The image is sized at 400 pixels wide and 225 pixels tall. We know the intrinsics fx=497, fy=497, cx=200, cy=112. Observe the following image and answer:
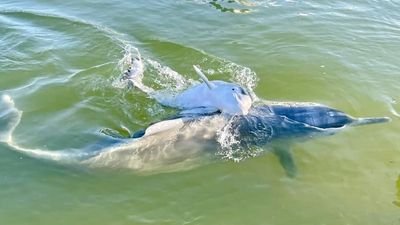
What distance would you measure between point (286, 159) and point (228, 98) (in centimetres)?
127

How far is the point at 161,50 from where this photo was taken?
10.7 m

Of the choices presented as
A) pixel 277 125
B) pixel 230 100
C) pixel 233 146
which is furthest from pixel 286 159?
pixel 230 100

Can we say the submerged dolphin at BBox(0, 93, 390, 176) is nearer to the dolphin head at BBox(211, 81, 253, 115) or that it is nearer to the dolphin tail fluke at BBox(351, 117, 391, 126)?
the dolphin tail fluke at BBox(351, 117, 391, 126)

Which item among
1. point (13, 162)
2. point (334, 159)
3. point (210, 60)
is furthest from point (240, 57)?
point (13, 162)

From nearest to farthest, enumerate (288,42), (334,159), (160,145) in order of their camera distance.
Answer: (160,145) → (334,159) → (288,42)

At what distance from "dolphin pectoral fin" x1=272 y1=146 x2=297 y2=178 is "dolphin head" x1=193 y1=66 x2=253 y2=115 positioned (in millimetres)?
782

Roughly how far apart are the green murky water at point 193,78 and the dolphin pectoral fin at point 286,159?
0.10 metres

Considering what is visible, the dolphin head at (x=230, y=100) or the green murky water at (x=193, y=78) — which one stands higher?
the dolphin head at (x=230, y=100)

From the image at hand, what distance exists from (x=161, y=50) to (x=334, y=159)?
4.69m

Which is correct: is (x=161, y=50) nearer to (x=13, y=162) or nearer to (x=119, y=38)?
(x=119, y=38)

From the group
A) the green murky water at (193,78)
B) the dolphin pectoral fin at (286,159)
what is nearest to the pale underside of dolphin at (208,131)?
the dolphin pectoral fin at (286,159)

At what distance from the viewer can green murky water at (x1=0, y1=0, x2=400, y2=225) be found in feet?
21.9

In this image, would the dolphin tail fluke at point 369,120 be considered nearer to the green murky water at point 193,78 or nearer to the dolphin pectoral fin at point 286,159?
the green murky water at point 193,78

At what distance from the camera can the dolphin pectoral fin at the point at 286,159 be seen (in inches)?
290
